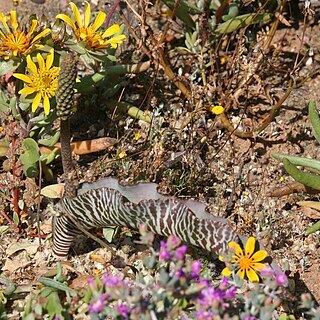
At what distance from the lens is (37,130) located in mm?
3451

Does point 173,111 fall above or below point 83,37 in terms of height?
below

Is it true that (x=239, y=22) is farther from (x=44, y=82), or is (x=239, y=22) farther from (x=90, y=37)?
(x=44, y=82)

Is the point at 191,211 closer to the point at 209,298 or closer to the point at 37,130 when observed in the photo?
the point at 209,298

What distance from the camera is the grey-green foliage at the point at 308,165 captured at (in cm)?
292

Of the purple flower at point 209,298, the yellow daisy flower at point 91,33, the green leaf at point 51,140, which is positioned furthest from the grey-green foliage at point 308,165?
the green leaf at point 51,140

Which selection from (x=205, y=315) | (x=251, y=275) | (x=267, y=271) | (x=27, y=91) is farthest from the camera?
(x=27, y=91)

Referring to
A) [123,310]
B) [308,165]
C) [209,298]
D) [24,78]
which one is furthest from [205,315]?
[24,78]

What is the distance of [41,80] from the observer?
3.08 m

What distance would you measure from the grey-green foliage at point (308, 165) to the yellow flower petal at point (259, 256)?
1.32 feet

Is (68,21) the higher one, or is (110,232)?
(68,21)

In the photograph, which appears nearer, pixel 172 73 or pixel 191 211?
pixel 191 211

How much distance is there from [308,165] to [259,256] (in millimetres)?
672

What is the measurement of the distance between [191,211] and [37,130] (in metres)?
1.10

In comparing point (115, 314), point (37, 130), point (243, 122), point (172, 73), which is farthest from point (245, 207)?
point (115, 314)
